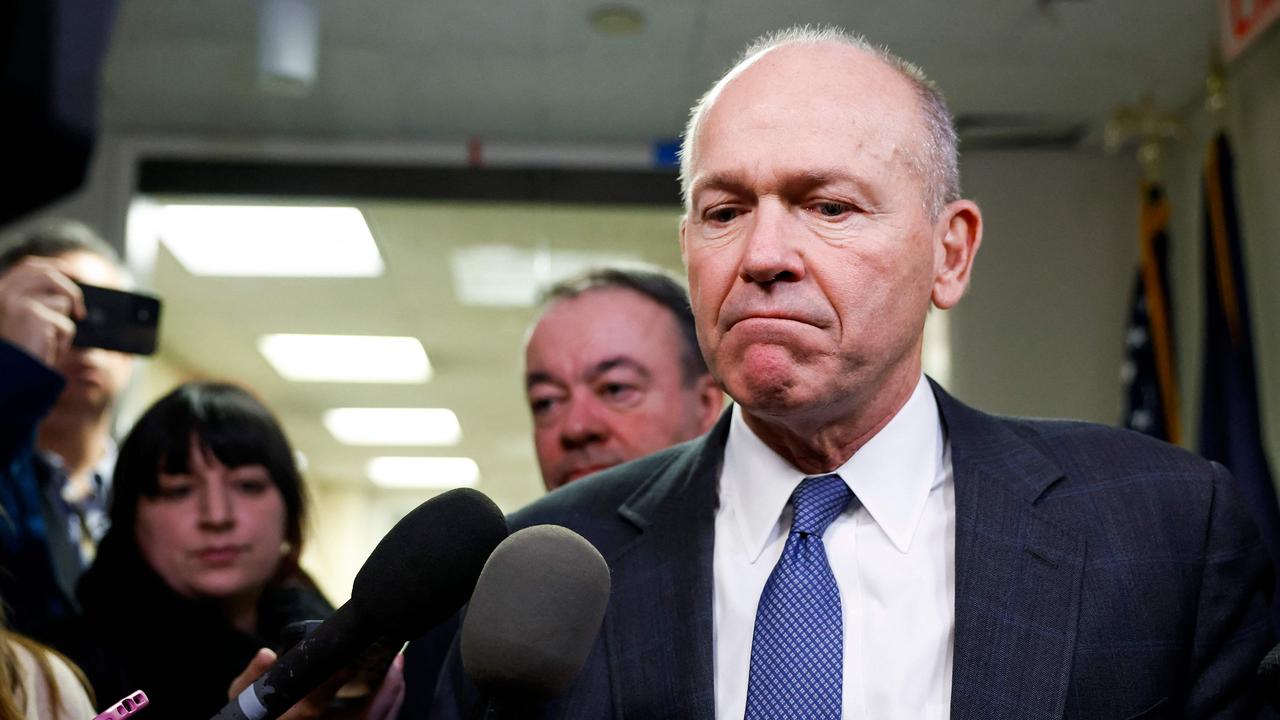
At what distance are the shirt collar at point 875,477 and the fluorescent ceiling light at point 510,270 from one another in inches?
129

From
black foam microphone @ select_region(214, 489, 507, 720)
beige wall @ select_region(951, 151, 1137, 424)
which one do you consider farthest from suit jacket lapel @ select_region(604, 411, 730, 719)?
beige wall @ select_region(951, 151, 1137, 424)

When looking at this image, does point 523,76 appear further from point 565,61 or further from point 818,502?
point 818,502

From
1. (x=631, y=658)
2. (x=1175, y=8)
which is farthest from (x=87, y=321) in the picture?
(x=1175, y=8)

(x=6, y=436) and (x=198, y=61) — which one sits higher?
(x=198, y=61)

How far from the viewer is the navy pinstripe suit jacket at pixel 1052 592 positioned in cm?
112

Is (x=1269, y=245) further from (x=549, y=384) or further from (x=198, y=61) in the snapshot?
(x=198, y=61)

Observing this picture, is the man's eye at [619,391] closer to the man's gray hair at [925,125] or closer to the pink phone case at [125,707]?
the man's gray hair at [925,125]

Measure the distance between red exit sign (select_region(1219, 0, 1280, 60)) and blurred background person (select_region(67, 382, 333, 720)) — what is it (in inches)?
98.3

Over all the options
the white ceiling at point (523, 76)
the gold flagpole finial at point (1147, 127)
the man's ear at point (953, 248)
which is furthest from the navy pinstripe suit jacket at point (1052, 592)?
the gold flagpole finial at point (1147, 127)

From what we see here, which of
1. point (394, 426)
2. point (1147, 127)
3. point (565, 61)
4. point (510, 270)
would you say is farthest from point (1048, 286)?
point (394, 426)

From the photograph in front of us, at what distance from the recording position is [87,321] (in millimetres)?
1901

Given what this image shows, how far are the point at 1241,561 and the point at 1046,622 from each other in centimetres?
21

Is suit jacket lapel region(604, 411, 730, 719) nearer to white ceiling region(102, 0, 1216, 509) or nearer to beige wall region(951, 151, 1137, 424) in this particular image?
white ceiling region(102, 0, 1216, 509)

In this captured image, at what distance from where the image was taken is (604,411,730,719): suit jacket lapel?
1.15 metres
